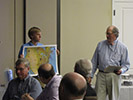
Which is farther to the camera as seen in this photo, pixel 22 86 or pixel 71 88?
pixel 22 86

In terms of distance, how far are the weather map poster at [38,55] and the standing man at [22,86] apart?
1.12 m

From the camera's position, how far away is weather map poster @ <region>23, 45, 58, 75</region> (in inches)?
206

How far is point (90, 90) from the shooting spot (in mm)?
3490

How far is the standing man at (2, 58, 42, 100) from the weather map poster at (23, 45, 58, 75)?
3.66ft

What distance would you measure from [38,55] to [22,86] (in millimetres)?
1373

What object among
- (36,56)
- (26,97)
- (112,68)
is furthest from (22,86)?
(112,68)

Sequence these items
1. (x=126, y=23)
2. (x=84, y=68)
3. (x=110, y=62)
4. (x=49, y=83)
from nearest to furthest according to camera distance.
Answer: (x=49, y=83) < (x=84, y=68) < (x=110, y=62) < (x=126, y=23)

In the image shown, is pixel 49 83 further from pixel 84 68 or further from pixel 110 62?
pixel 110 62

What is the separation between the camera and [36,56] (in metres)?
5.32

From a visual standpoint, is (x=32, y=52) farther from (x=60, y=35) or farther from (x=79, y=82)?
(x=79, y=82)

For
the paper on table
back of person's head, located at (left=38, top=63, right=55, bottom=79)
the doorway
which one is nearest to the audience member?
back of person's head, located at (left=38, top=63, right=55, bottom=79)

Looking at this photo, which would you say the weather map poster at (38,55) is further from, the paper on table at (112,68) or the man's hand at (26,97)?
the man's hand at (26,97)

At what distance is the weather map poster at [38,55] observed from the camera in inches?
206

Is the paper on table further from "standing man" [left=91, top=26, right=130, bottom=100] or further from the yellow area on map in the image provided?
the yellow area on map
